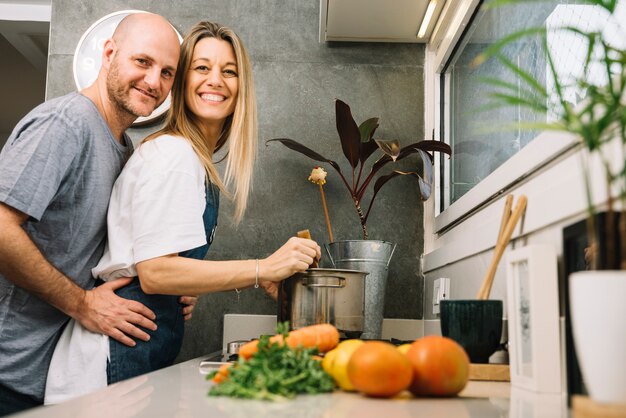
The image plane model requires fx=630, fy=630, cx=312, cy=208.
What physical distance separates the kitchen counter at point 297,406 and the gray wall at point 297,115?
1.37 m

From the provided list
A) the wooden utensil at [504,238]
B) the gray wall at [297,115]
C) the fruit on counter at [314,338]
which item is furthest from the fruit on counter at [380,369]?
the gray wall at [297,115]

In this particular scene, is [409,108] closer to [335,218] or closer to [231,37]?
[335,218]

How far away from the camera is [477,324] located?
3.63 ft

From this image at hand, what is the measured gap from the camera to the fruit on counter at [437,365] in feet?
2.74

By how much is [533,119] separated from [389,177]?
834 mm

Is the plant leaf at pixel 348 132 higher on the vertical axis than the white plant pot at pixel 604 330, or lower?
higher

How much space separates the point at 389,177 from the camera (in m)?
2.18

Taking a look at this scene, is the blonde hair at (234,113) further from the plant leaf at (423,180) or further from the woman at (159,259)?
the plant leaf at (423,180)

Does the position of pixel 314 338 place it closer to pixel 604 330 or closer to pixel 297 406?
pixel 297 406

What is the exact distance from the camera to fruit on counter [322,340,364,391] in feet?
2.89

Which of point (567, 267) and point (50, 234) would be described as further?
point (50, 234)

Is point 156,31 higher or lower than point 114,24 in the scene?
lower

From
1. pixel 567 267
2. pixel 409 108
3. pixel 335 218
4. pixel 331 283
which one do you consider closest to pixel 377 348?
pixel 567 267

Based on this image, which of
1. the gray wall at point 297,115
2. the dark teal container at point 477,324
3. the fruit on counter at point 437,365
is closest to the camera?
the fruit on counter at point 437,365
